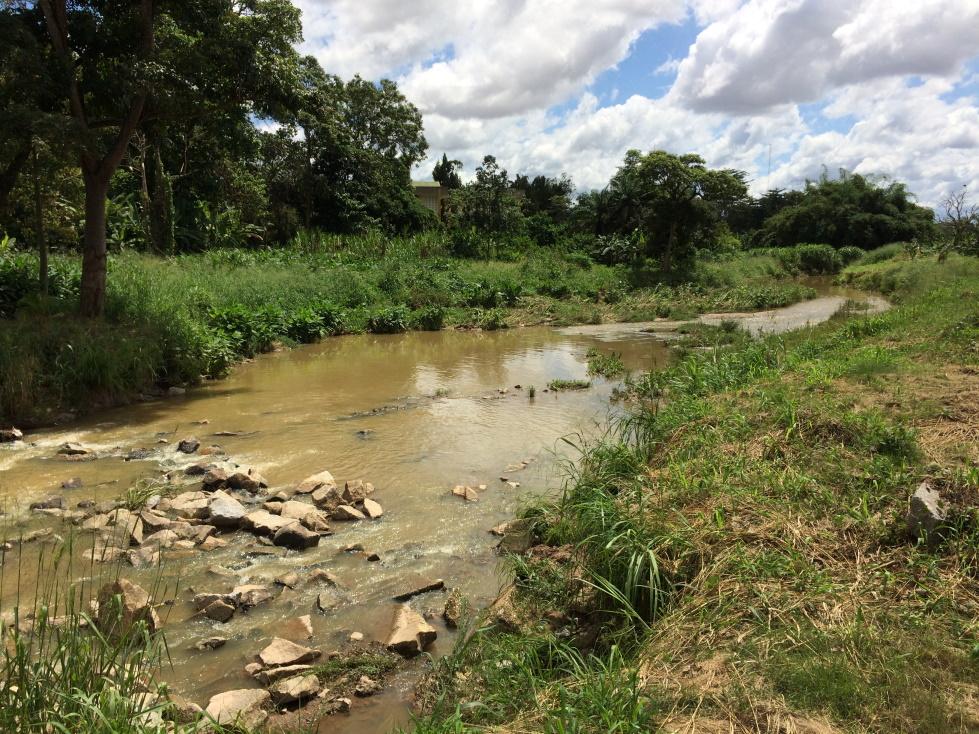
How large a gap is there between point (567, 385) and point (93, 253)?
29.7 feet

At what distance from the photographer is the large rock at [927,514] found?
3.85 metres

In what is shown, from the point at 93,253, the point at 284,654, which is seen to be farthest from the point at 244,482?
the point at 93,253

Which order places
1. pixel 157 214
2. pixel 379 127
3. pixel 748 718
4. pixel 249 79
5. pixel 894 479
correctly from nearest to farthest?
pixel 748 718
pixel 894 479
pixel 249 79
pixel 157 214
pixel 379 127

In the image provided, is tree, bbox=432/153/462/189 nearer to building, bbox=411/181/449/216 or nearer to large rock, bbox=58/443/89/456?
building, bbox=411/181/449/216

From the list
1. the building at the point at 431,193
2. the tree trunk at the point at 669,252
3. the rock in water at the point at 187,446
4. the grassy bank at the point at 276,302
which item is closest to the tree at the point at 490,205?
the grassy bank at the point at 276,302

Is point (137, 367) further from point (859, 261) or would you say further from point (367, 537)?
point (859, 261)

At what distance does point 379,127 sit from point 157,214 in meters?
17.0

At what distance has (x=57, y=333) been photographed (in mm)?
10289

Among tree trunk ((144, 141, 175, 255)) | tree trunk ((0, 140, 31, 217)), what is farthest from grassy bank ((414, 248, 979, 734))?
tree trunk ((144, 141, 175, 255))

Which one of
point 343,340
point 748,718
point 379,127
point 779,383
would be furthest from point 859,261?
point 748,718

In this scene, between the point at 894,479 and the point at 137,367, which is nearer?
the point at 894,479

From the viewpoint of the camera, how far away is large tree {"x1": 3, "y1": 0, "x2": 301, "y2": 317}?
36.3ft

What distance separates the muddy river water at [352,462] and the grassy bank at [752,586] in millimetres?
773

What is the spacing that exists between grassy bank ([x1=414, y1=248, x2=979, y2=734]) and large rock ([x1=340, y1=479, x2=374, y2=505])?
1.96 metres
